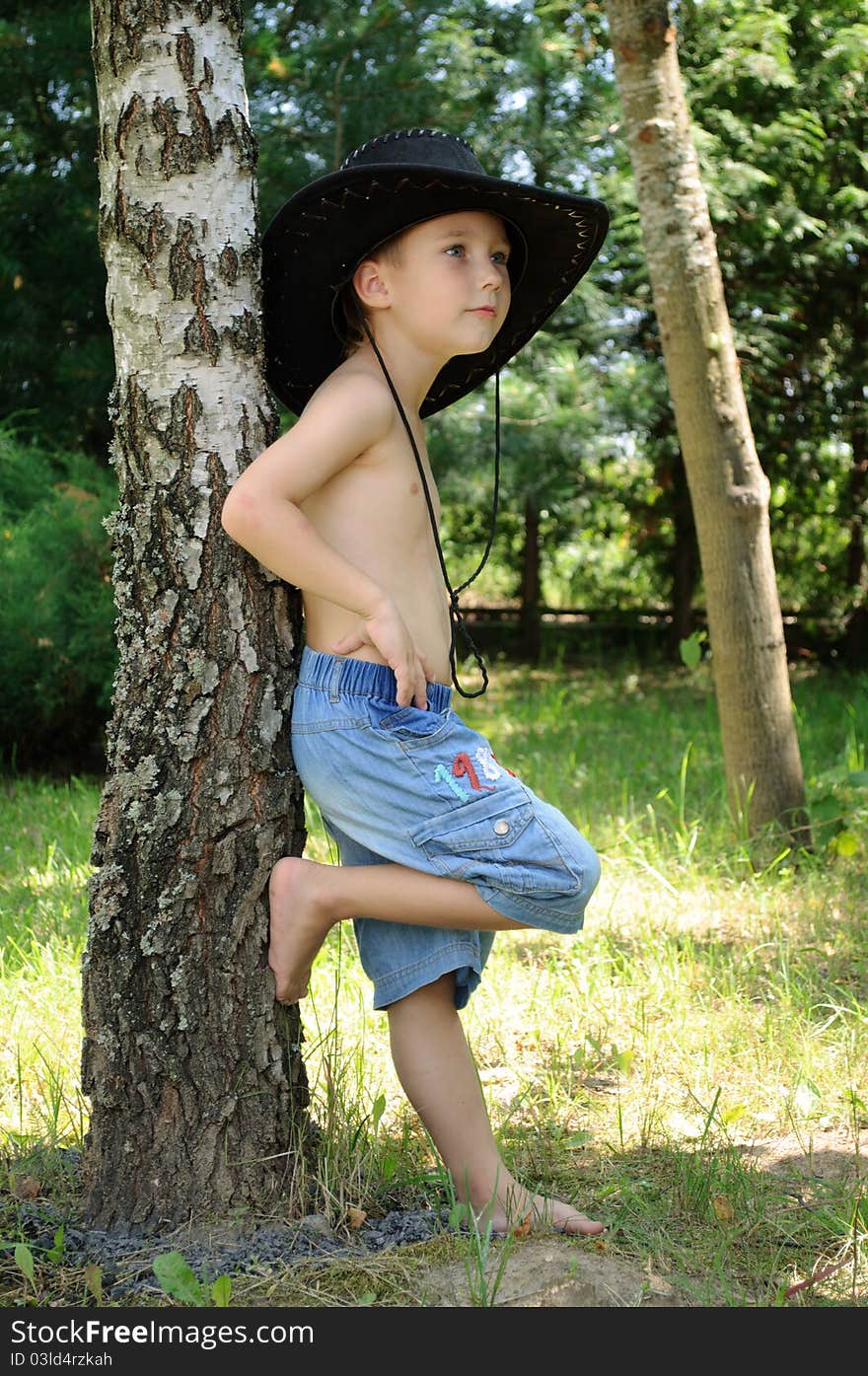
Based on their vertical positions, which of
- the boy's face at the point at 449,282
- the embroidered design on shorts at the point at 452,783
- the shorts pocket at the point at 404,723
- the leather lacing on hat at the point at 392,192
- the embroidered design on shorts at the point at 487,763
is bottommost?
the embroidered design on shorts at the point at 452,783

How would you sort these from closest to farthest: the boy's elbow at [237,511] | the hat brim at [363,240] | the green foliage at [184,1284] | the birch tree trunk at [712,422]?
the green foliage at [184,1284]
the boy's elbow at [237,511]
the hat brim at [363,240]
the birch tree trunk at [712,422]

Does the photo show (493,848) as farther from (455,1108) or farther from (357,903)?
(455,1108)

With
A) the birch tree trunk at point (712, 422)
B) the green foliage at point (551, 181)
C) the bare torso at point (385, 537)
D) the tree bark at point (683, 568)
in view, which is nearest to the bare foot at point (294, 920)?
the bare torso at point (385, 537)

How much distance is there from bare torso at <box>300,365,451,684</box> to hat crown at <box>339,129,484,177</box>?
37 centimetres

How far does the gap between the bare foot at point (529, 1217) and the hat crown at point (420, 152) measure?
1616 millimetres

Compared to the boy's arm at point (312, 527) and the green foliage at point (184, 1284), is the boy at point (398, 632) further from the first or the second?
the green foliage at point (184, 1284)

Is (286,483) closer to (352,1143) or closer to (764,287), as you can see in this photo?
(352,1143)

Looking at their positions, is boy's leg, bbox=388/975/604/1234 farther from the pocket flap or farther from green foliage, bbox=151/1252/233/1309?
green foliage, bbox=151/1252/233/1309

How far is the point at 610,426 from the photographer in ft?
23.0

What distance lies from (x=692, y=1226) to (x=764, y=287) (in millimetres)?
6457

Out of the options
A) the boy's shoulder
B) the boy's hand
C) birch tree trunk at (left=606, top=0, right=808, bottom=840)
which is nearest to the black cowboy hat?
the boy's shoulder

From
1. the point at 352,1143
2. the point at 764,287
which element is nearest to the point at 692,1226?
the point at 352,1143

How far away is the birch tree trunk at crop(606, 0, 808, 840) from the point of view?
402 centimetres

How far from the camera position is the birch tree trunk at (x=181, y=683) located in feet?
6.64
